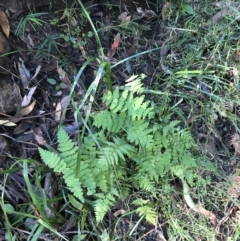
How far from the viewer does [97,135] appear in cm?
230

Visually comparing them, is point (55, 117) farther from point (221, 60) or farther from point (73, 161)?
point (221, 60)

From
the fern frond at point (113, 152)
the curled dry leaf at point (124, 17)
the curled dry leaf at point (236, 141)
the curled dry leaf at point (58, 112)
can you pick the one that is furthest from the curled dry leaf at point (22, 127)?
the curled dry leaf at point (236, 141)

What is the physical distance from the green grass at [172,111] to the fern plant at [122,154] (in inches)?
2.7

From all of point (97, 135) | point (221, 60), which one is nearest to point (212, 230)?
point (97, 135)

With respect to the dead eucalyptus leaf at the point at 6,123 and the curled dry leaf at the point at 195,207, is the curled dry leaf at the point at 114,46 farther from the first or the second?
the curled dry leaf at the point at 195,207

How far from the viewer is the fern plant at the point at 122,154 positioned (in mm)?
2174

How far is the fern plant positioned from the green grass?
2.7 inches

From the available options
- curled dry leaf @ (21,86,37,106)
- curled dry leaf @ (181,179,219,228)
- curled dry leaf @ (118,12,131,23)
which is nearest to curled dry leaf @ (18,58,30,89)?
curled dry leaf @ (21,86,37,106)

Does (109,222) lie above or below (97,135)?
below

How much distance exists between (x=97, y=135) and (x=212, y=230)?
0.81 metres

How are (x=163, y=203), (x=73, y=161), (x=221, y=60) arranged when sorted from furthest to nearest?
(x=221, y=60)
(x=163, y=203)
(x=73, y=161)

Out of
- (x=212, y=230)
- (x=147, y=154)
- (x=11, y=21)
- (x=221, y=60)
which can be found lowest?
(x=212, y=230)

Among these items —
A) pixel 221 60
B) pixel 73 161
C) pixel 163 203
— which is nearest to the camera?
pixel 73 161

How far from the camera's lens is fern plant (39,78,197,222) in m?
2.17
